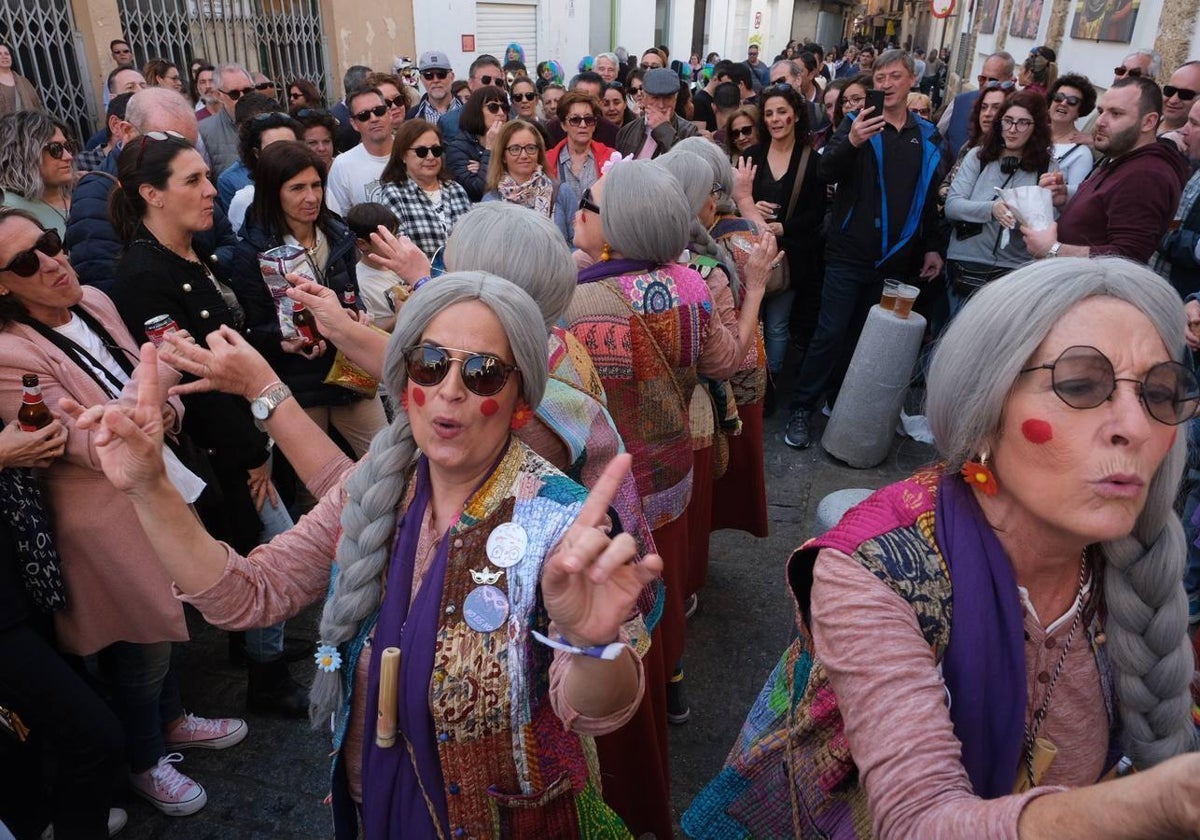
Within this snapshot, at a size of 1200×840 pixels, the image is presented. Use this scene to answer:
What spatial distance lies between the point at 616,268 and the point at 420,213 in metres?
2.27

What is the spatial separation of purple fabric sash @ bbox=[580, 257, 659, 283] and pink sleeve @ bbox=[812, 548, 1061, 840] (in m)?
1.61

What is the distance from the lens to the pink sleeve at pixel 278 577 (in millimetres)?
1677

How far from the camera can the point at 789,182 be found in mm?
5609

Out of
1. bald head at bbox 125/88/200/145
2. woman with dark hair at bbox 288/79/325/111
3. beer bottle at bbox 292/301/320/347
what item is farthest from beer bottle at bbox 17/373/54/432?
woman with dark hair at bbox 288/79/325/111

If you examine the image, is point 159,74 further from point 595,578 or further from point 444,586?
point 595,578

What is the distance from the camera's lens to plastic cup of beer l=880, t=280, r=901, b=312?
16.3 ft

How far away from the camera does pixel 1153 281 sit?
1.38 meters

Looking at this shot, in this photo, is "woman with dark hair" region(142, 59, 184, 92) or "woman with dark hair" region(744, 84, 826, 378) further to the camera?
"woman with dark hair" region(142, 59, 184, 92)

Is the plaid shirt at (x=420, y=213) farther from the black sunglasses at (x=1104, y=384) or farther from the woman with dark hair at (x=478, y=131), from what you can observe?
the black sunglasses at (x=1104, y=384)

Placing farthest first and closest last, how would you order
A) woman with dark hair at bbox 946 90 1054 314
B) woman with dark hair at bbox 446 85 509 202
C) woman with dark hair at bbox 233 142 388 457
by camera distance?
1. woman with dark hair at bbox 446 85 509 202
2. woman with dark hair at bbox 946 90 1054 314
3. woman with dark hair at bbox 233 142 388 457

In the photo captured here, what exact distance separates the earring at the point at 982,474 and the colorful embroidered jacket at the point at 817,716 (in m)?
0.08

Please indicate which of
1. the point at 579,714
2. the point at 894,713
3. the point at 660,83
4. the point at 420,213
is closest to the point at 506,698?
the point at 579,714

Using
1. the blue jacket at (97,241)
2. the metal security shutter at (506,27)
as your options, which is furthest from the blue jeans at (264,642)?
the metal security shutter at (506,27)

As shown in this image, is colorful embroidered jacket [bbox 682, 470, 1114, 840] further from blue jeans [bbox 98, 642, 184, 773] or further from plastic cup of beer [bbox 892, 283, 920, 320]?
plastic cup of beer [bbox 892, 283, 920, 320]
